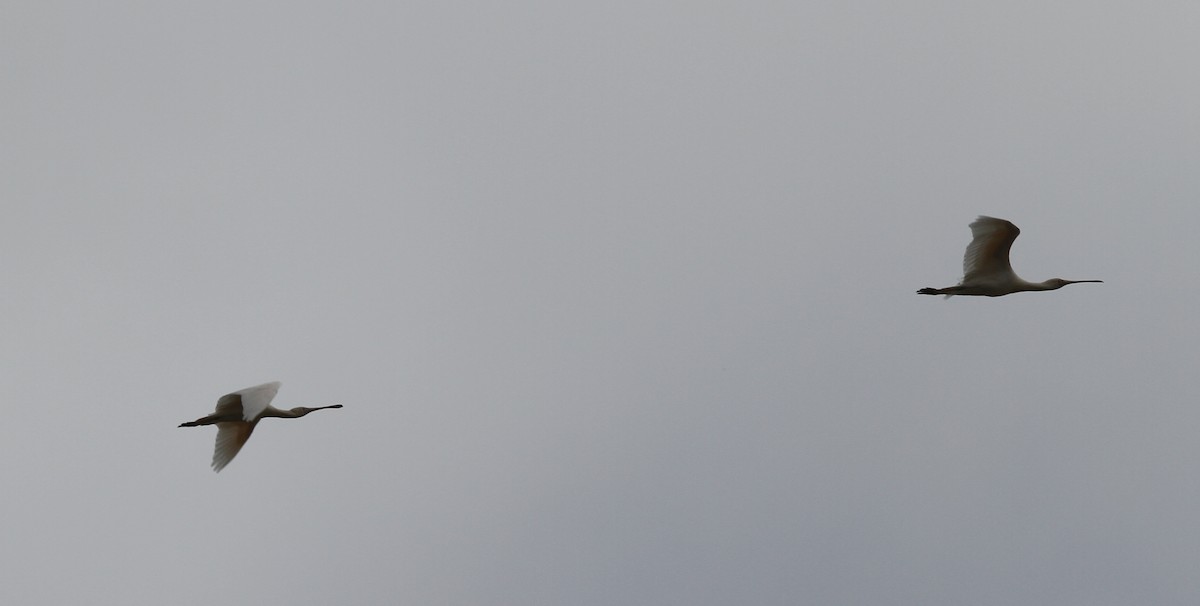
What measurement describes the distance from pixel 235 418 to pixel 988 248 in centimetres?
1650

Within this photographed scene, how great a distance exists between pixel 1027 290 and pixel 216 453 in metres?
18.0

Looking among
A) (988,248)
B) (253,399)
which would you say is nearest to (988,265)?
(988,248)

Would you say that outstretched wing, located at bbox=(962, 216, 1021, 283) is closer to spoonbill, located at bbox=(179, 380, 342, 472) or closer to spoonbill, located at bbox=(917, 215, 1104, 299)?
spoonbill, located at bbox=(917, 215, 1104, 299)

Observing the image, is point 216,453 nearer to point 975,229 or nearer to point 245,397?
point 245,397

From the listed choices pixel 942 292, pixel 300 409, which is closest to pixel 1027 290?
pixel 942 292

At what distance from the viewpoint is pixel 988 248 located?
141 ft

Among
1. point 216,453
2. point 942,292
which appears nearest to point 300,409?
point 216,453

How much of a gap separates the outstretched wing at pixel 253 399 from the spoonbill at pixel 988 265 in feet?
45.3

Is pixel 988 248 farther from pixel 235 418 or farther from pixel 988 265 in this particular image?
pixel 235 418

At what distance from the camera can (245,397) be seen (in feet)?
142

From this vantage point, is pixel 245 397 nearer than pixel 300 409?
Yes

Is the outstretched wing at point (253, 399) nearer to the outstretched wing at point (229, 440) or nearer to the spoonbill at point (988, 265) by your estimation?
the outstretched wing at point (229, 440)

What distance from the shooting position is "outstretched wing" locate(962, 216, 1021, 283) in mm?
42281

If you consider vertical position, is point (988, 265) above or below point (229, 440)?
above
